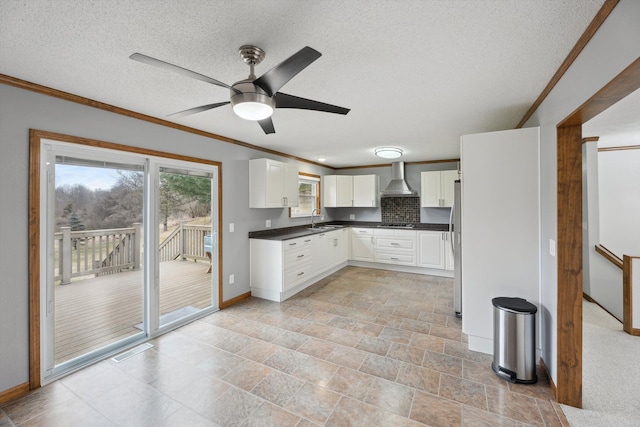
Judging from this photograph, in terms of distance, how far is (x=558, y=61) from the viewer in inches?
70.9

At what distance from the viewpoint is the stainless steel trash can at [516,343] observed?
2121mm

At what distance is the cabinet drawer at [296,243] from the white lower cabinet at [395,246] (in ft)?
5.79

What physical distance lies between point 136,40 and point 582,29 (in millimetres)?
2503

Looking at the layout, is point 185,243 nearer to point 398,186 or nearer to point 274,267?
point 274,267

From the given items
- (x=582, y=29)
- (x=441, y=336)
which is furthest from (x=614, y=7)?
(x=441, y=336)

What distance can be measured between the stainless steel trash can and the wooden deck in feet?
11.4

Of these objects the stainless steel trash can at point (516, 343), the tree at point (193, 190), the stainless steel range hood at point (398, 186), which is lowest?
the stainless steel trash can at point (516, 343)

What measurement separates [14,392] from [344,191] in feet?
18.1

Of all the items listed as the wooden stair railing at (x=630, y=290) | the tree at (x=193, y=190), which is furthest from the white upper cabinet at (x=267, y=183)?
the wooden stair railing at (x=630, y=290)

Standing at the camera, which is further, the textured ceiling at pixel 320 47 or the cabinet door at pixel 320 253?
the cabinet door at pixel 320 253

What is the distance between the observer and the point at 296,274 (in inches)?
168

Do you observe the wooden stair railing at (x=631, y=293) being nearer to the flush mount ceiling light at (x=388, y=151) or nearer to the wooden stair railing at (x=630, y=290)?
the wooden stair railing at (x=630, y=290)

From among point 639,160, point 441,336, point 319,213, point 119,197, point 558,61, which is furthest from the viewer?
point 319,213

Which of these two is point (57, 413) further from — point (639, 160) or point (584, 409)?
point (639, 160)
